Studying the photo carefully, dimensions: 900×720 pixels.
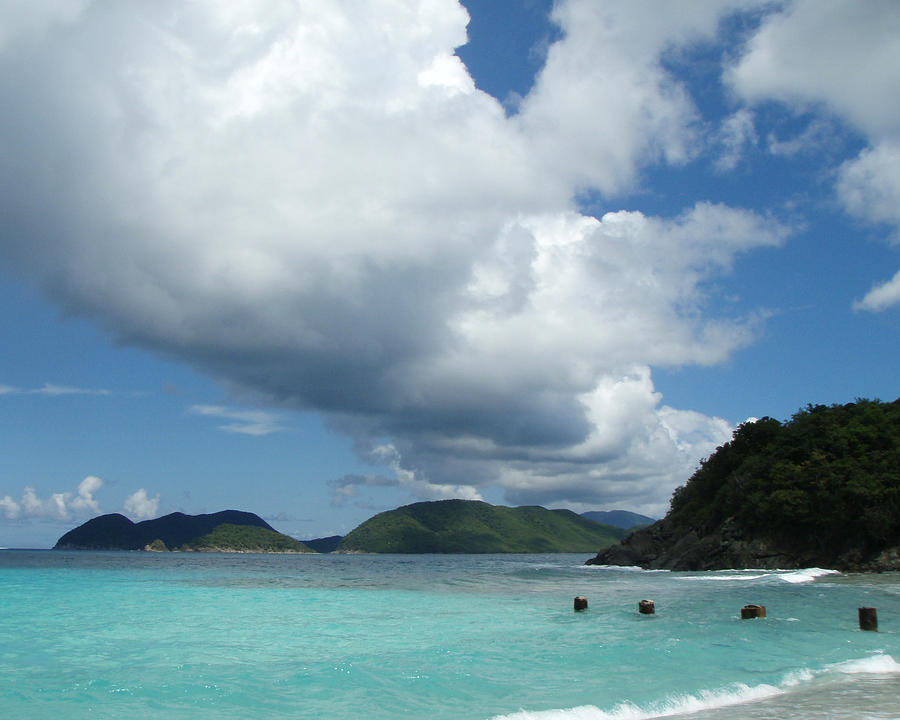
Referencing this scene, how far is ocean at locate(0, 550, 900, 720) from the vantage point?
12.1m

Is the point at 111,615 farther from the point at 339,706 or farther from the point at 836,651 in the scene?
the point at 836,651

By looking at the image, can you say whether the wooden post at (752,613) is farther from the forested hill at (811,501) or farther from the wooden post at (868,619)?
the forested hill at (811,501)

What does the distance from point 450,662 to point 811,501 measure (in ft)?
206

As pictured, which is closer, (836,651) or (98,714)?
(98,714)

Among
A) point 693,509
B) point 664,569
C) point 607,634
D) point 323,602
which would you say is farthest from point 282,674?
point 693,509

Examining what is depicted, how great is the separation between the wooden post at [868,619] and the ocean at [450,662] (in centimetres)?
34

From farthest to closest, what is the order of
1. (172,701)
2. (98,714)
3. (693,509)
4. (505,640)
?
1. (693,509)
2. (505,640)
3. (172,701)
4. (98,714)

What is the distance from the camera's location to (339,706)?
12.4m

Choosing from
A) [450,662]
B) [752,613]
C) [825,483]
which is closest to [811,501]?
[825,483]

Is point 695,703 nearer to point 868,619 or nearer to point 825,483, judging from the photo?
point 868,619

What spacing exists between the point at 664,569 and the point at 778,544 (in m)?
15.5

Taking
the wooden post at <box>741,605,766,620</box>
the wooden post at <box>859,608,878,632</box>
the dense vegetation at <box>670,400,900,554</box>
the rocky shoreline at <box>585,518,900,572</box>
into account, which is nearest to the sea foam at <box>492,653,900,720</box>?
the wooden post at <box>859,608,878,632</box>

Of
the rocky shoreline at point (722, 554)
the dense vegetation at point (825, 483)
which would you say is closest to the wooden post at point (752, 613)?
the rocky shoreline at point (722, 554)

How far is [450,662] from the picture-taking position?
16.6 meters
